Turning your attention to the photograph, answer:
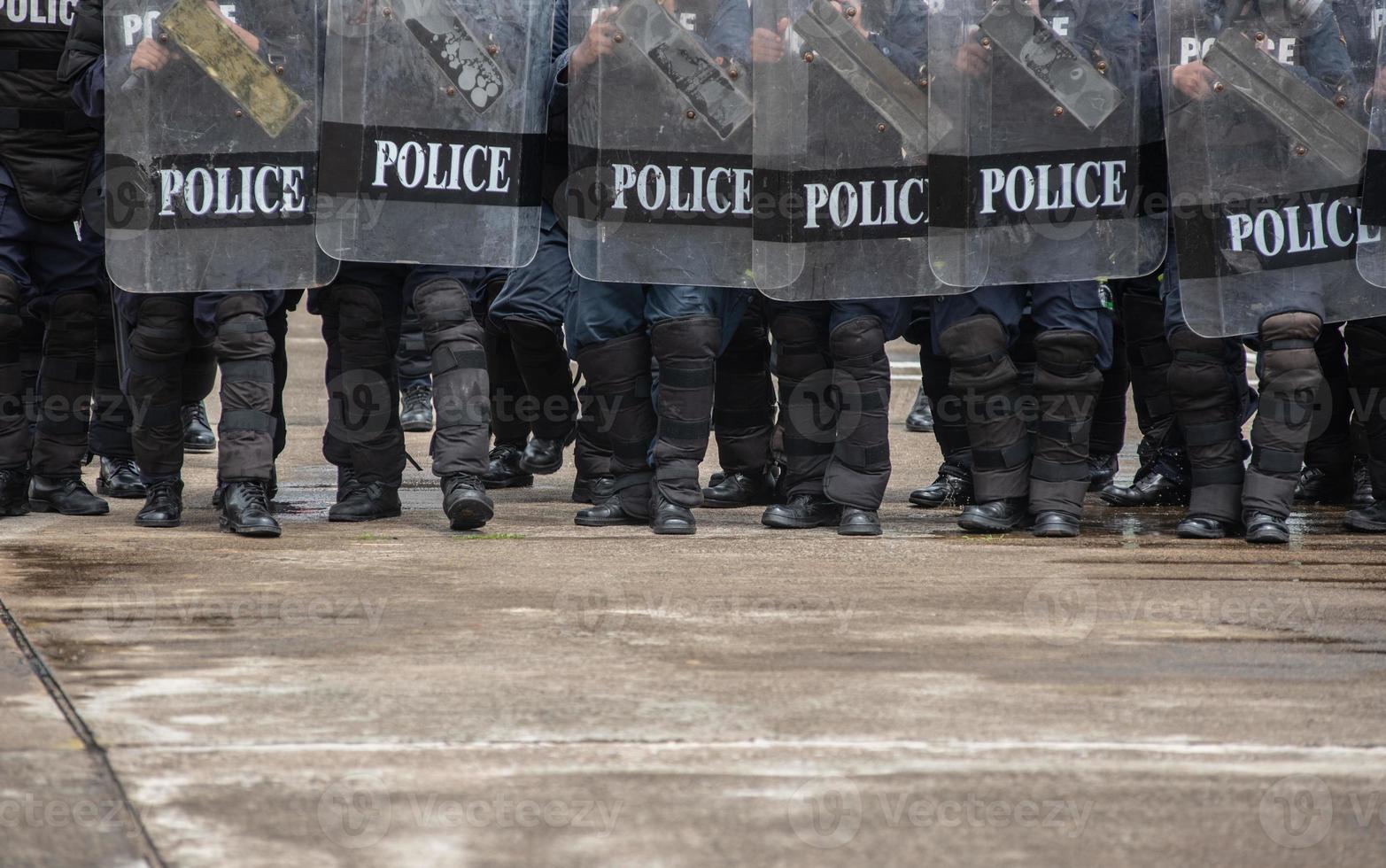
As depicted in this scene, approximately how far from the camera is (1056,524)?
18.7ft

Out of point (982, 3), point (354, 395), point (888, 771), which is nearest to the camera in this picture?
point (888, 771)

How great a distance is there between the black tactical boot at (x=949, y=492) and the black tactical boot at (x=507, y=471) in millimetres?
1671

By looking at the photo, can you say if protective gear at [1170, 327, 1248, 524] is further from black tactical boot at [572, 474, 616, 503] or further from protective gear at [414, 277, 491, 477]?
protective gear at [414, 277, 491, 477]

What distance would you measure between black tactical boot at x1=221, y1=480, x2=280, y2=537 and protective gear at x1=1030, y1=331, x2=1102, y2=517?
8.31ft

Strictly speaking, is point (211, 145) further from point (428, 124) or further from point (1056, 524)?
point (1056, 524)

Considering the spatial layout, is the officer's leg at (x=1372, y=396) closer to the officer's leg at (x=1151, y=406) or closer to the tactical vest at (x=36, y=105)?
the officer's leg at (x=1151, y=406)

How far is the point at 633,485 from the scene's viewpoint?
5.98 m

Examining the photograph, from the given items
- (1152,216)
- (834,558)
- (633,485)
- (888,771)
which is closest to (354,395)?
(633,485)

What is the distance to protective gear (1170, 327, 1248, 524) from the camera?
5664mm

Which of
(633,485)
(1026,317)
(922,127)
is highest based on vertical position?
(922,127)

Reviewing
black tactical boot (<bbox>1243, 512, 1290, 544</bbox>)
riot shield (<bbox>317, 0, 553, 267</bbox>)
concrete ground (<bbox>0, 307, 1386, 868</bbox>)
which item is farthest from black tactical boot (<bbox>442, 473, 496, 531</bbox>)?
black tactical boot (<bbox>1243, 512, 1290, 544</bbox>)

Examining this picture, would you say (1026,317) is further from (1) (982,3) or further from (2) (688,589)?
(2) (688,589)

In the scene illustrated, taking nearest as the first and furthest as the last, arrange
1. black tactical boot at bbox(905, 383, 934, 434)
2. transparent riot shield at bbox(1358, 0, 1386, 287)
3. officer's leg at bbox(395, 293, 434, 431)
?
transparent riot shield at bbox(1358, 0, 1386, 287) < officer's leg at bbox(395, 293, 434, 431) < black tactical boot at bbox(905, 383, 934, 434)

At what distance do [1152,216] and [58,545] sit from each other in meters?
3.65
